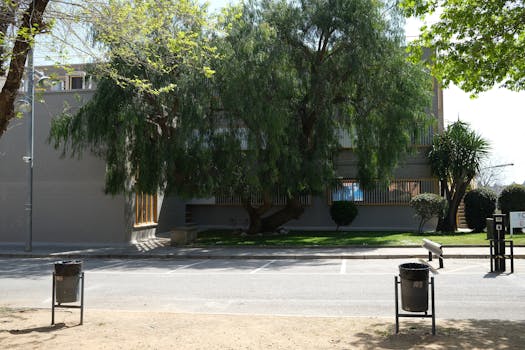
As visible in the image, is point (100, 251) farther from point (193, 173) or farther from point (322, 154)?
point (322, 154)

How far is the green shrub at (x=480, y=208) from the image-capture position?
23688 mm

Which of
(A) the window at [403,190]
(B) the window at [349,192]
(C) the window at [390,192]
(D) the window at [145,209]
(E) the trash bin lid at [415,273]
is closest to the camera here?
(E) the trash bin lid at [415,273]

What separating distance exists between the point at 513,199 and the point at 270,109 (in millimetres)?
12137

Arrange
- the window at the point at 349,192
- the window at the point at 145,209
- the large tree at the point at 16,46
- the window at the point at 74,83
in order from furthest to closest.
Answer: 1. the window at the point at 74,83
2. the window at the point at 349,192
3. the window at the point at 145,209
4. the large tree at the point at 16,46

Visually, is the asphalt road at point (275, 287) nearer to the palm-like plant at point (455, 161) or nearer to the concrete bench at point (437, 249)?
the concrete bench at point (437, 249)

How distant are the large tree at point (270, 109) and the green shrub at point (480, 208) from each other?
440 cm

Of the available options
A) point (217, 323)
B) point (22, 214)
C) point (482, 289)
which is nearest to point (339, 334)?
point (217, 323)

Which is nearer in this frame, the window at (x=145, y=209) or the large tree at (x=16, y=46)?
the large tree at (x=16, y=46)

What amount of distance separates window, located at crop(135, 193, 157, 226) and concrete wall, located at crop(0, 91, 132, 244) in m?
1.12

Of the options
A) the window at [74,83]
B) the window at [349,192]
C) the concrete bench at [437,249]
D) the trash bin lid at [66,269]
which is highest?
the window at [74,83]

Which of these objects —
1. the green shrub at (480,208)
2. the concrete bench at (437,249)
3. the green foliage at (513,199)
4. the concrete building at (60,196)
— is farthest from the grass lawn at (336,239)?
the concrete bench at (437,249)

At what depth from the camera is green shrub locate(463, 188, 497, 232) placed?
23.7m

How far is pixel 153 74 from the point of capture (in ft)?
63.8

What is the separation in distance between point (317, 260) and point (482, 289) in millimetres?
6615
